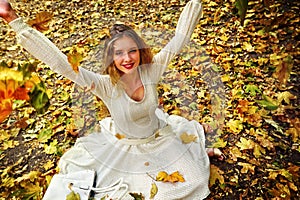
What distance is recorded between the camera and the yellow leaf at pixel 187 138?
209 cm

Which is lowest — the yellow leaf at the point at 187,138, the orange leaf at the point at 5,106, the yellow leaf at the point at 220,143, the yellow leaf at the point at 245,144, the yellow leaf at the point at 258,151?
the yellow leaf at the point at 258,151

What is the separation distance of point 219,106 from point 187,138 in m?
0.37

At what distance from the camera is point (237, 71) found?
2.81 meters

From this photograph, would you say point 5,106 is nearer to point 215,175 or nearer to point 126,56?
point 126,56

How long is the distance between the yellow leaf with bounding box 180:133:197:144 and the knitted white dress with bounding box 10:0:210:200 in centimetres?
2

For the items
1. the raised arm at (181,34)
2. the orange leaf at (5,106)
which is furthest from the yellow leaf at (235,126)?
the orange leaf at (5,106)

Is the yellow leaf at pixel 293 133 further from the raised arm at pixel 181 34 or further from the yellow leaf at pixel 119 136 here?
the yellow leaf at pixel 119 136

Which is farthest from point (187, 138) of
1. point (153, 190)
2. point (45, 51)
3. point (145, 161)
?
point (45, 51)

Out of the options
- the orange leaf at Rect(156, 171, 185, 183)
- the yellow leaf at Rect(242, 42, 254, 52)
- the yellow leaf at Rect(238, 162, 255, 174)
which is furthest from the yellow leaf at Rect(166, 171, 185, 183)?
the yellow leaf at Rect(242, 42, 254, 52)

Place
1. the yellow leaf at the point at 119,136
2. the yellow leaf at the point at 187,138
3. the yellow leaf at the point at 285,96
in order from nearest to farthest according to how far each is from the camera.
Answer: the yellow leaf at the point at 119,136 < the yellow leaf at the point at 187,138 < the yellow leaf at the point at 285,96

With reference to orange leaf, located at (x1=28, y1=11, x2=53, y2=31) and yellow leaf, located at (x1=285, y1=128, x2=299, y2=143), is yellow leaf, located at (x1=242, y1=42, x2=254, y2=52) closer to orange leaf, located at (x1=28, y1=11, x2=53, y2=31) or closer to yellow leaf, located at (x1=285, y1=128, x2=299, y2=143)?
yellow leaf, located at (x1=285, y1=128, x2=299, y2=143)

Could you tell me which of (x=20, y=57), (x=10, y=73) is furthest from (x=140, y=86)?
(x=20, y=57)

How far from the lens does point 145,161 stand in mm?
1887

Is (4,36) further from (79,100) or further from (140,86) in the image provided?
(140,86)
